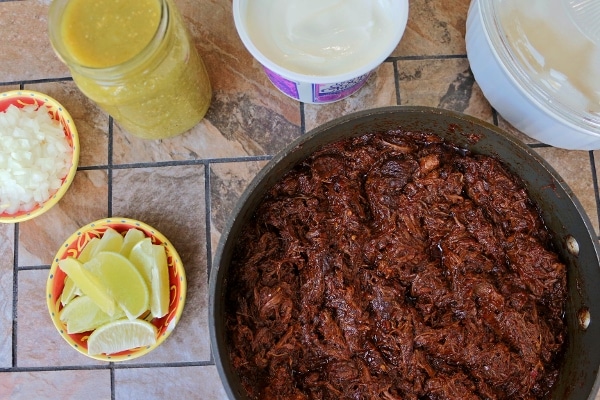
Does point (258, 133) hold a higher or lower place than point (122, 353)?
higher

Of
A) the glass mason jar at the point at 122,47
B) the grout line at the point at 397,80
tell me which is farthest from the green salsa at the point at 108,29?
the grout line at the point at 397,80

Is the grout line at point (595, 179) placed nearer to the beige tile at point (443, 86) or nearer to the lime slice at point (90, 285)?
the beige tile at point (443, 86)

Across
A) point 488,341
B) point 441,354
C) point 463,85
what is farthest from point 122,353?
point 463,85

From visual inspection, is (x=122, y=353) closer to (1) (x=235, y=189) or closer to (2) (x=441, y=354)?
(1) (x=235, y=189)

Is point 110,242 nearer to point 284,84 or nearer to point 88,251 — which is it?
point 88,251

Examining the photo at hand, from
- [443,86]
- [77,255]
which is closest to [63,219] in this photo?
[77,255]

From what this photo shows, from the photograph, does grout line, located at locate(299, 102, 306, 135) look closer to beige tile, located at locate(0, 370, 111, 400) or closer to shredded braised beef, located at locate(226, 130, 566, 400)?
shredded braised beef, located at locate(226, 130, 566, 400)
